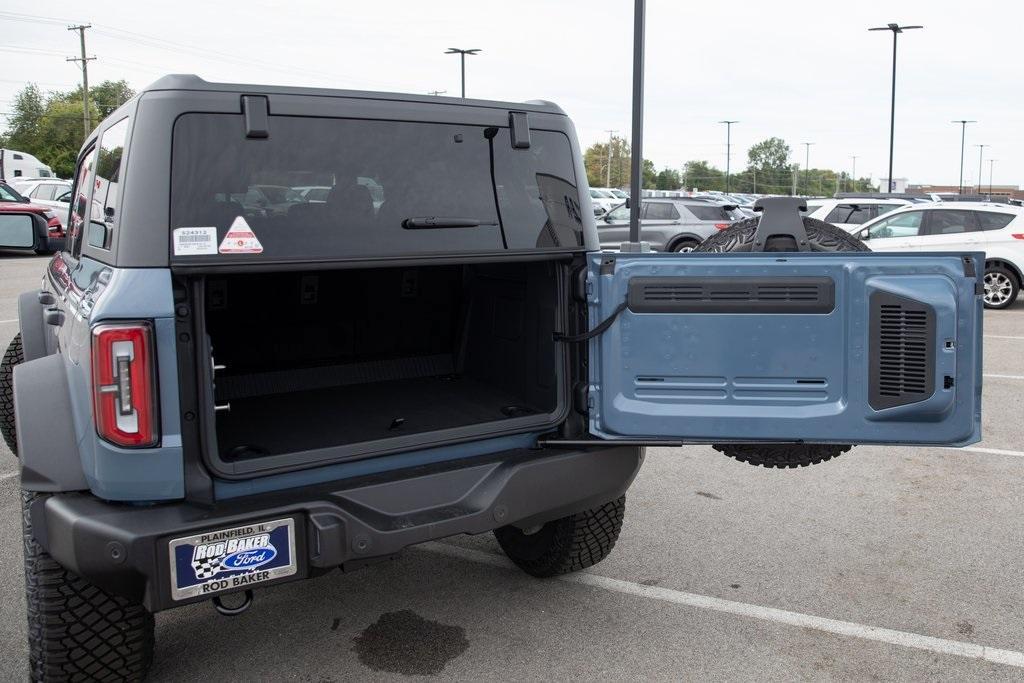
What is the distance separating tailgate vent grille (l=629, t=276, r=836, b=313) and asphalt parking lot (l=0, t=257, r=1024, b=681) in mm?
1293

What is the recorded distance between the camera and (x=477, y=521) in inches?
120

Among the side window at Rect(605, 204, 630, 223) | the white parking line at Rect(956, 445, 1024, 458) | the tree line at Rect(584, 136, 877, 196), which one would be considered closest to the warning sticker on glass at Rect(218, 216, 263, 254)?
the white parking line at Rect(956, 445, 1024, 458)

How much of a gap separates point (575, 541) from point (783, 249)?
4.88ft

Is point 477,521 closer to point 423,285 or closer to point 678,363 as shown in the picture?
point 678,363

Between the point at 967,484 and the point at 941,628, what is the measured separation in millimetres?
2136

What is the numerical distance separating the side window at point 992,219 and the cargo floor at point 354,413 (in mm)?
11588

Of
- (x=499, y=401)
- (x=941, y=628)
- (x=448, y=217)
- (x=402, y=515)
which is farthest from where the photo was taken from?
(x=499, y=401)

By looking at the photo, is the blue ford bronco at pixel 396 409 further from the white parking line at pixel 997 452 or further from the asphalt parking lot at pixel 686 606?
the white parking line at pixel 997 452

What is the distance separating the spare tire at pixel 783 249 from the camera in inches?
136

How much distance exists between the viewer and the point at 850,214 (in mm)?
17203

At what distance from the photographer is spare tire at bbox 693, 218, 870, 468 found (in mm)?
3451

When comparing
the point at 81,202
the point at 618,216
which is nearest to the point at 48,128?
the point at 618,216

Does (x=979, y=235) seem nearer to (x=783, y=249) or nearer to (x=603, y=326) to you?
(x=783, y=249)

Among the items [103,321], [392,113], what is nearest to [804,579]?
[392,113]
